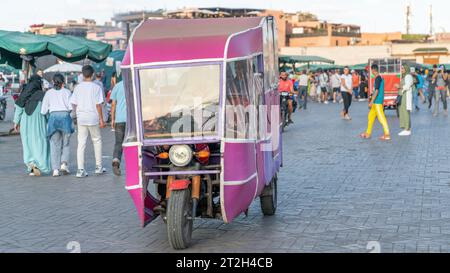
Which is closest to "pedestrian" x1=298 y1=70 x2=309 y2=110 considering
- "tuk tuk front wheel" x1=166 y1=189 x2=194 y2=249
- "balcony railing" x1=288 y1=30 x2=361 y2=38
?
"tuk tuk front wheel" x1=166 y1=189 x2=194 y2=249

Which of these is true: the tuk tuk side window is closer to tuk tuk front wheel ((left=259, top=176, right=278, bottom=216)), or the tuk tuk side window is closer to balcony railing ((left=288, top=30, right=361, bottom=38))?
tuk tuk front wheel ((left=259, top=176, right=278, bottom=216))

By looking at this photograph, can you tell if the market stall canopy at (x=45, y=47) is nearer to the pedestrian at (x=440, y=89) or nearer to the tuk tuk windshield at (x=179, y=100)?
the pedestrian at (x=440, y=89)

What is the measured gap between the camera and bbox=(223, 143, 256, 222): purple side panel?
7.14 meters

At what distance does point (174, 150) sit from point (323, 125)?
17.0m

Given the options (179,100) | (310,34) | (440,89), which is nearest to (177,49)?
(179,100)

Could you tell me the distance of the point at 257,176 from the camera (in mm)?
7742

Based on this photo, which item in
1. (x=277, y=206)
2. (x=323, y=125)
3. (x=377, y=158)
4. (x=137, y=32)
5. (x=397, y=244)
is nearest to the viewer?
(x=397, y=244)

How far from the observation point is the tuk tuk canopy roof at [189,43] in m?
7.28

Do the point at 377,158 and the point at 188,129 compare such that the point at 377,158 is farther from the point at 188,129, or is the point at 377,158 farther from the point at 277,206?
the point at 188,129

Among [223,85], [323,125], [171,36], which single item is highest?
[171,36]

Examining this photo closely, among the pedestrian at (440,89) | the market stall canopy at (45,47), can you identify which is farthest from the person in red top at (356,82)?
the market stall canopy at (45,47)

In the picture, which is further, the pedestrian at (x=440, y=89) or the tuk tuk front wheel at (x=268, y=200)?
the pedestrian at (x=440, y=89)

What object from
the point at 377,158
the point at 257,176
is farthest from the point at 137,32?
the point at 377,158

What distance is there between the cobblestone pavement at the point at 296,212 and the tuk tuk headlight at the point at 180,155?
2.53 ft
